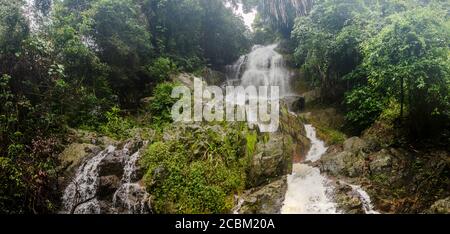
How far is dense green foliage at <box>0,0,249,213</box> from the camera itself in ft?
30.5

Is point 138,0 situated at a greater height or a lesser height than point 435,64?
greater

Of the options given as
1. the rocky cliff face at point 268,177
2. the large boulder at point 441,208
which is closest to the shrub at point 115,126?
the rocky cliff face at point 268,177

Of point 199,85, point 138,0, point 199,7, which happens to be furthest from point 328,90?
point 138,0

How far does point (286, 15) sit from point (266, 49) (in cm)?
229

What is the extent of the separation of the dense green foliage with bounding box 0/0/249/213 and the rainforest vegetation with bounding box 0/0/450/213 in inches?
1.5

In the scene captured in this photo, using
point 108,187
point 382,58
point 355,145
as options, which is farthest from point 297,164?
point 108,187

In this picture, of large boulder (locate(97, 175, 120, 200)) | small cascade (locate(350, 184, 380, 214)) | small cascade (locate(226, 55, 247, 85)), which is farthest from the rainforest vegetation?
small cascade (locate(350, 184, 380, 214))

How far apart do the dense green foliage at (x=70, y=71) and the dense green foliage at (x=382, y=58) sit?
252 inches

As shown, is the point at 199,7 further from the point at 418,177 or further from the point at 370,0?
the point at 418,177

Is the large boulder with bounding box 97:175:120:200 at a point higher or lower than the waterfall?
lower

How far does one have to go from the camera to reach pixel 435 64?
9281 mm

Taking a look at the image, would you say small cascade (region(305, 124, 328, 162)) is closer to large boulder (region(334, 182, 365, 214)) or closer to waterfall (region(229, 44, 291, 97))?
large boulder (region(334, 182, 365, 214))

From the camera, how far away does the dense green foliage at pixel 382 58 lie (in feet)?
31.3

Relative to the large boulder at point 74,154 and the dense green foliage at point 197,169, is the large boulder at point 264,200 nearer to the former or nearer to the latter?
the dense green foliage at point 197,169
